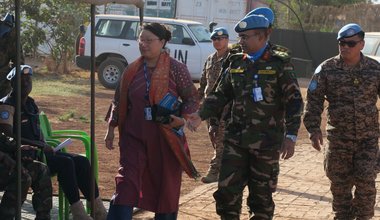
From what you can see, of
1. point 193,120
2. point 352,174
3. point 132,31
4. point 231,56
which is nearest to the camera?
point 193,120

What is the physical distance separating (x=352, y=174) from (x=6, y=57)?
311 centimetres

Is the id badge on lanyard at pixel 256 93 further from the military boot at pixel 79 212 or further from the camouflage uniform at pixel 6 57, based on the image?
the camouflage uniform at pixel 6 57

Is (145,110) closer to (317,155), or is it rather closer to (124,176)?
(124,176)

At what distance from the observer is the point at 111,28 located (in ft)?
71.9

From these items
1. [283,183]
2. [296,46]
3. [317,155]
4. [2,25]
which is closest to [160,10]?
[296,46]

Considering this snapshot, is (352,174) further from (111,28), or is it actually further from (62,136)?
(111,28)

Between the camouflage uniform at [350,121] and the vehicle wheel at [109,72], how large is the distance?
1473 cm

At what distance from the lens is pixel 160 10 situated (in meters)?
31.5

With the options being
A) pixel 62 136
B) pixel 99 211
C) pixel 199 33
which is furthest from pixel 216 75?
pixel 199 33

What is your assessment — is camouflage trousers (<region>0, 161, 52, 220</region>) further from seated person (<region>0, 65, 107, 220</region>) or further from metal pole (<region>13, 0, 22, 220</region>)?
metal pole (<region>13, 0, 22, 220</region>)

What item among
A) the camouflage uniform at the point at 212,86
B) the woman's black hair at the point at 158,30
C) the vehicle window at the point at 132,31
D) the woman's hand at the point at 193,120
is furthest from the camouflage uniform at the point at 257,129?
the vehicle window at the point at 132,31

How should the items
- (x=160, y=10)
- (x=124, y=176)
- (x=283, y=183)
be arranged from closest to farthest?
1. (x=124, y=176)
2. (x=283, y=183)
3. (x=160, y=10)

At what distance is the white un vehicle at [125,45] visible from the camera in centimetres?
2108

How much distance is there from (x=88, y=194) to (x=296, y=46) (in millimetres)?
26284
